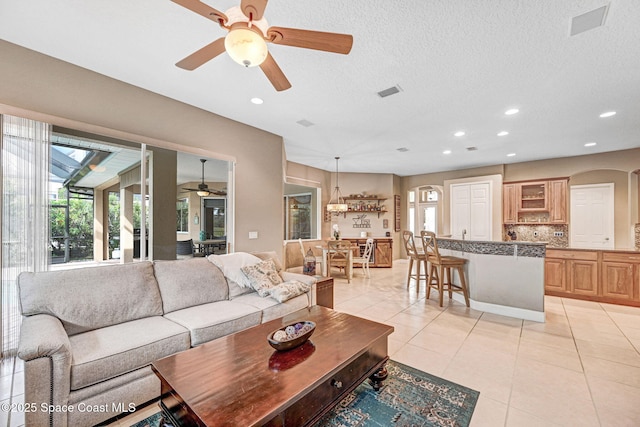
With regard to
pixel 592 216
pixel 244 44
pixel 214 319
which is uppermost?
pixel 244 44

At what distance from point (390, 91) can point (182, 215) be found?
3.10 m

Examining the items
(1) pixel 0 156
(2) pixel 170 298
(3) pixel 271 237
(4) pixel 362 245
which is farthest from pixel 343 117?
(4) pixel 362 245

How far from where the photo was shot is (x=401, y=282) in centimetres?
587

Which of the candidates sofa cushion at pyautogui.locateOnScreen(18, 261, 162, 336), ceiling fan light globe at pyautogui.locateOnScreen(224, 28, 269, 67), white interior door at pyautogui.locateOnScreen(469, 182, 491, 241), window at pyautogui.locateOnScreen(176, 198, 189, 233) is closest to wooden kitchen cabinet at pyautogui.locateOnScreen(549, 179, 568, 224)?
white interior door at pyautogui.locateOnScreen(469, 182, 491, 241)

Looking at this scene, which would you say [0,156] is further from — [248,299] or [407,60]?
[407,60]

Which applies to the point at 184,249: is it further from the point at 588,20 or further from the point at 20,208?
the point at 588,20

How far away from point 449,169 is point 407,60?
591 cm

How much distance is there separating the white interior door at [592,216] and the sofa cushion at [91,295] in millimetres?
7877

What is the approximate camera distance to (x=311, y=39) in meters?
1.69

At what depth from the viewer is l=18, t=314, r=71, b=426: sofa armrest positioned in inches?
58.8

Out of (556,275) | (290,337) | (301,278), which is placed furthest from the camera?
(556,275)

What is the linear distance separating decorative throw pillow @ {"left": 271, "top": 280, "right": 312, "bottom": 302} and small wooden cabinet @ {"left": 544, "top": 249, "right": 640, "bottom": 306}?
4.57m

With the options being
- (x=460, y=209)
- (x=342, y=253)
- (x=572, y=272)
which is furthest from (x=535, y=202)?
(x=342, y=253)

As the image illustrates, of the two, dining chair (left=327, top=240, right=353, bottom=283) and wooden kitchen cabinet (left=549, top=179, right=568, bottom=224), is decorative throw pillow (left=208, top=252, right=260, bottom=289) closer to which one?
dining chair (left=327, top=240, right=353, bottom=283)
